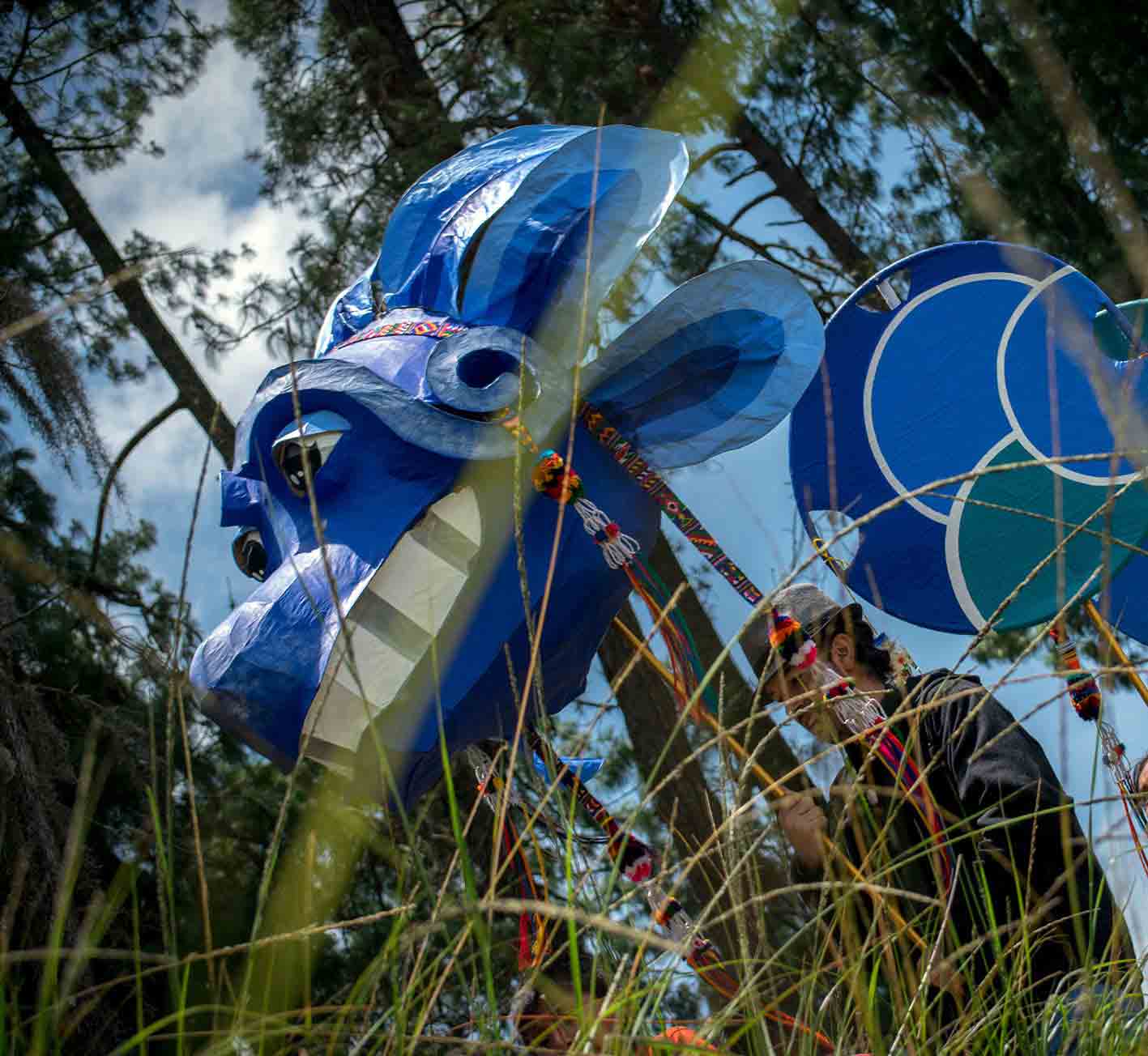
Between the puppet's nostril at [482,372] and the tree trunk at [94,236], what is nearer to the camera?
the puppet's nostril at [482,372]

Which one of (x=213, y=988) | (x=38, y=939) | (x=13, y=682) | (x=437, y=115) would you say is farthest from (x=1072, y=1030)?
(x=437, y=115)

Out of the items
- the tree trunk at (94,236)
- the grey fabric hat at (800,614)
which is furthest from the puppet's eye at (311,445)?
the tree trunk at (94,236)

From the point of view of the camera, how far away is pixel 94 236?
6.35 m

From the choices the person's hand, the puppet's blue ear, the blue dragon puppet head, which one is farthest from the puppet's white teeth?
the person's hand

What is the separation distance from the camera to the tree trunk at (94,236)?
6250 mm

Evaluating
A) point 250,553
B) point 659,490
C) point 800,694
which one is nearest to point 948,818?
point 800,694

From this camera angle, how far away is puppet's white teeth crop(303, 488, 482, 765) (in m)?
2.21

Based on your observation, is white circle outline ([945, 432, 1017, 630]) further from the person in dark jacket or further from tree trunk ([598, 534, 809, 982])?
tree trunk ([598, 534, 809, 982])

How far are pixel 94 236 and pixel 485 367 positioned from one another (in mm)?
4473

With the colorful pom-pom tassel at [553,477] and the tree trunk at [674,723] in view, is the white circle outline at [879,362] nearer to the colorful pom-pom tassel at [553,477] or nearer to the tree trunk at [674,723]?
the colorful pom-pom tassel at [553,477]

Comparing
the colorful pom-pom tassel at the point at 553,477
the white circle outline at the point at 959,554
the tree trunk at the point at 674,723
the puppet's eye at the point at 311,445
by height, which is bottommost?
the tree trunk at the point at 674,723

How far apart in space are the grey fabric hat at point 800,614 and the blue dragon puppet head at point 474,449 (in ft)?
0.85

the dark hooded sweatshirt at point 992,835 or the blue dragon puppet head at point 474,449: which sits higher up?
the blue dragon puppet head at point 474,449

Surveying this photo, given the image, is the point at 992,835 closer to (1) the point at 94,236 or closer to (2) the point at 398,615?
(2) the point at 398,615
